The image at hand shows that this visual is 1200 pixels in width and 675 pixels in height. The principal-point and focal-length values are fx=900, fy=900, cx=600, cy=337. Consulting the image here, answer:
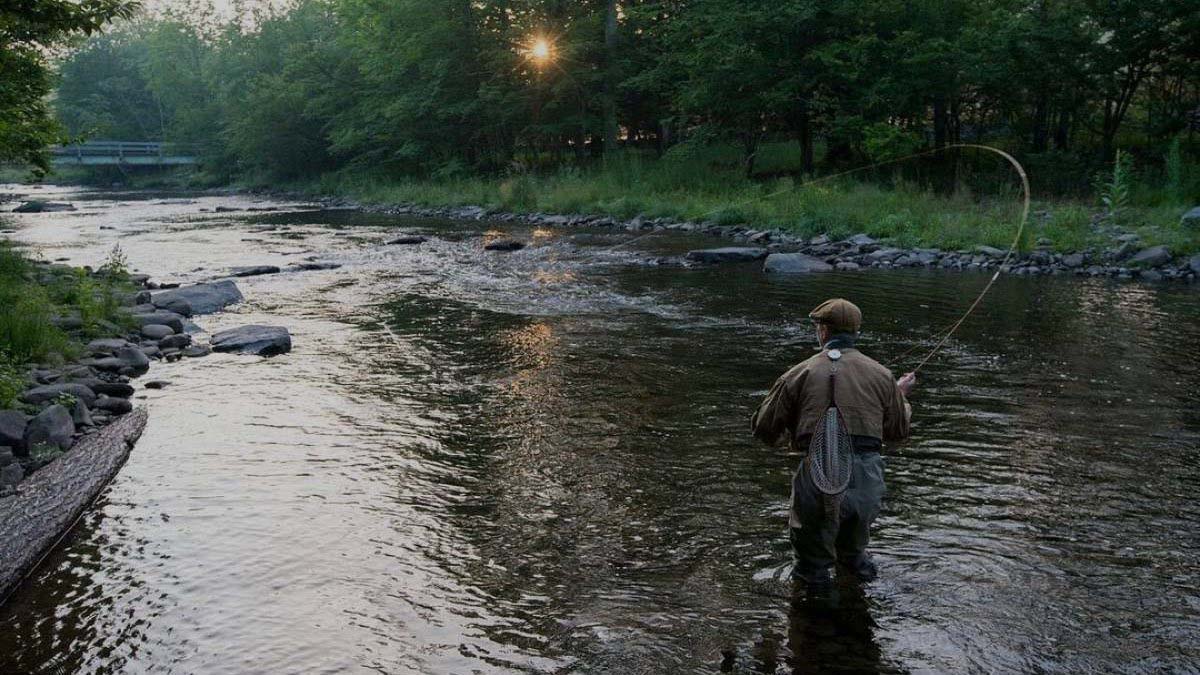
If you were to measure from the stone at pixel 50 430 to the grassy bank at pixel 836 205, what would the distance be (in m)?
14.9

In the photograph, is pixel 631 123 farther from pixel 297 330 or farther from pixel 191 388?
pixel 191 388

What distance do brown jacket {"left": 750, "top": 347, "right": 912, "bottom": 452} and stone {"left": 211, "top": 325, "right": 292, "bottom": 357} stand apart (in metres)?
8.29

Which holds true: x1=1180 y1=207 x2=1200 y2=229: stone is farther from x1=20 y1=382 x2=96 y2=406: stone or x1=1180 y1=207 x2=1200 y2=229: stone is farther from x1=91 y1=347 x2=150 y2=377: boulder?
x1=20 y1=382 x2=96 y2=406: stone

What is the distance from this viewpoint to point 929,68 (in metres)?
25.4

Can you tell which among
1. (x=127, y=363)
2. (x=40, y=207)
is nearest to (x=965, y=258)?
(x=127, y=363)

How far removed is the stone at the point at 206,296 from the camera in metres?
14.6

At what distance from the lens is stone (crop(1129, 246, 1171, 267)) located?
16281 mm

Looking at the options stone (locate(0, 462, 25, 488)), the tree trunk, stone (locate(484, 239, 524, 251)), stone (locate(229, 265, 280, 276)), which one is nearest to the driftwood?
stone (locate(0, 462, 25, 488))

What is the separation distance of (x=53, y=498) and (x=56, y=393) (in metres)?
2.44

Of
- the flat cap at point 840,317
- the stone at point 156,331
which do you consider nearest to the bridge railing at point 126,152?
the stone at point 156,331

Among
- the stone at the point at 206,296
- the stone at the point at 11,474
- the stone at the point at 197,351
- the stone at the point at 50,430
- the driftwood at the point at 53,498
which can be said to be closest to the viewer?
the driftwood at the point at 53,498

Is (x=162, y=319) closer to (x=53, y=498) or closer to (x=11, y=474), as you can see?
(x=11, y=474)

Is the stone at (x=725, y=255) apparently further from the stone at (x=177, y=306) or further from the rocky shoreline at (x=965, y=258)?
the stone at (x=177, y=306)

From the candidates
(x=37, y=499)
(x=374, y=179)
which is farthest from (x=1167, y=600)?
(x=374, y=179)
